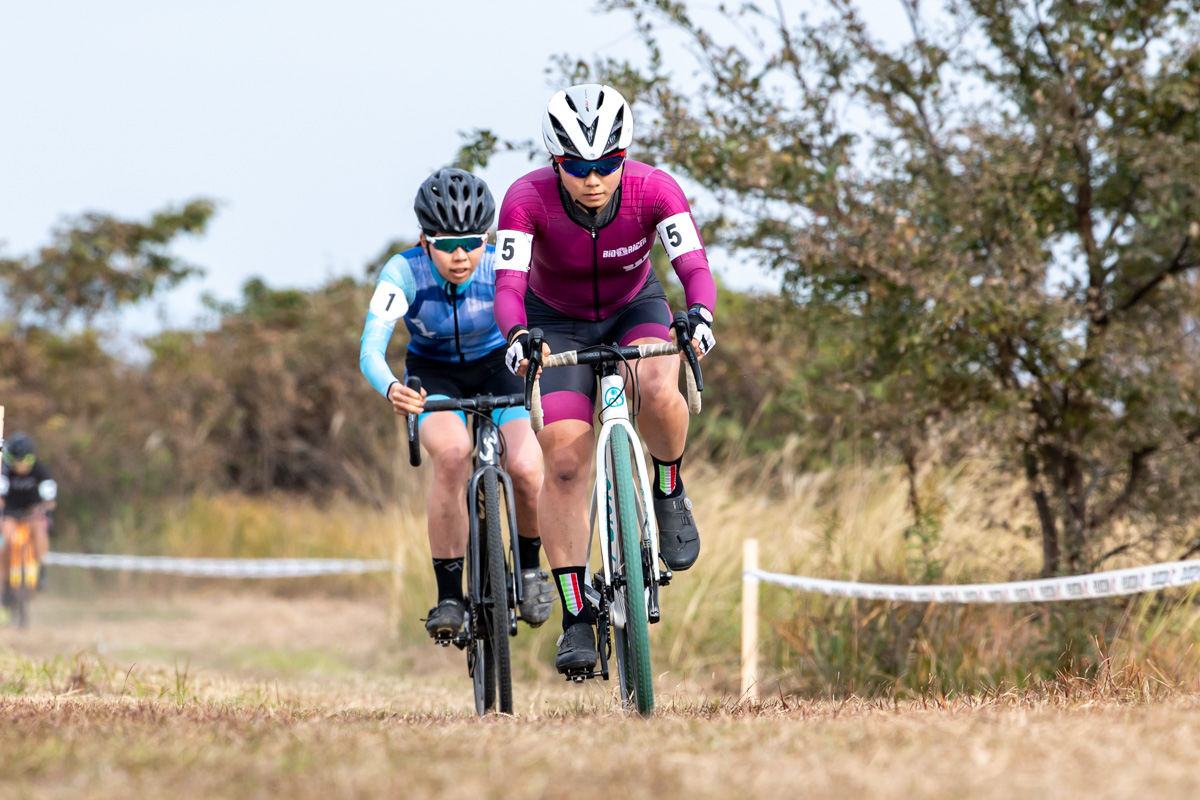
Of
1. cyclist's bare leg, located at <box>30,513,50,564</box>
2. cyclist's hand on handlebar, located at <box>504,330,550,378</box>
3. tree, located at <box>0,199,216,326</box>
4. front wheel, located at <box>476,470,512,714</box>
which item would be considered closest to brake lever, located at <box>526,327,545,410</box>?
cyclist's hand on handlebar, located at <box>504,330,550,378</box>

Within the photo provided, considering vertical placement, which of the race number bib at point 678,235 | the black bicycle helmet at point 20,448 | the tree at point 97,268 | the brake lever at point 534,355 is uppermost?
the tree at point 97,268

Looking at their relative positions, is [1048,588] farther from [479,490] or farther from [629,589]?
[479,490]

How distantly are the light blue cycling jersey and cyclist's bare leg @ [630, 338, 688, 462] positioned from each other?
1125 millimetres

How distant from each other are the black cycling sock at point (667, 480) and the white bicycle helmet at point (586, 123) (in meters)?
1.30

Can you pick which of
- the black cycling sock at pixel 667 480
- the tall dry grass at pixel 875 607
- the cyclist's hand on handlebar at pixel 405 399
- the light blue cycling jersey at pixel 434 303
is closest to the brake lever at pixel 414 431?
the cyclist's hand on handlebar at pixel 405 399

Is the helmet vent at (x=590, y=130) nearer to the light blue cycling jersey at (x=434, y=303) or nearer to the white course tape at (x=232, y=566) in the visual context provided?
the light blue cycling jersey at (x=434, y=303)

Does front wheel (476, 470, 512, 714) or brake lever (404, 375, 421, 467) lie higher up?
brake lever (404, 375, 421, 467)

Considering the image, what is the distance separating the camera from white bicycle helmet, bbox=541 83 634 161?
500 cm

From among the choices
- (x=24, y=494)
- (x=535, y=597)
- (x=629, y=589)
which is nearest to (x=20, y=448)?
(x=24, y=494)

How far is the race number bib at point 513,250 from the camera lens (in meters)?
5.09

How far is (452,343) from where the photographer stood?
6121 millimetres

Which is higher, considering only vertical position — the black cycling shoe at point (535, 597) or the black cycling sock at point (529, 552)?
the black cycling sock at point (529, 552)

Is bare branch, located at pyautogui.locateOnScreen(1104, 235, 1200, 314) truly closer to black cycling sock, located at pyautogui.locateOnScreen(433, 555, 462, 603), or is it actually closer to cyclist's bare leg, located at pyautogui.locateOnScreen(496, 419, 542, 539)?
cyclist's bare leg, located at pyautogui.locateOnScreen(496, 419, 542, 539)

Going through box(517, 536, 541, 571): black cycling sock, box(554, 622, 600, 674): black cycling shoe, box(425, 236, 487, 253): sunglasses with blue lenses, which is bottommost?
box(554, 622, 600, 674): black cycling shoe
